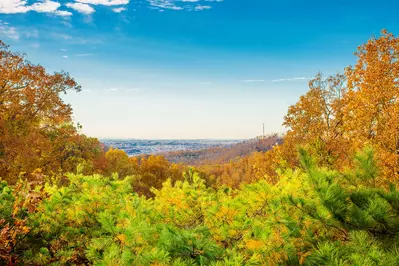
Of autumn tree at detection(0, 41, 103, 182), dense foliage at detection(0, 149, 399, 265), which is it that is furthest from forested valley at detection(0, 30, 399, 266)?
autumn tree at detection(0, 41, 103, 182)

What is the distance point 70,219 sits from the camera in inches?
200

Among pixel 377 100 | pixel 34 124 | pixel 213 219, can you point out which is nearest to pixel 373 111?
pixel 377 100

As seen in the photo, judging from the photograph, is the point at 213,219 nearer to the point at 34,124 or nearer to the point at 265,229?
the point at 265,229

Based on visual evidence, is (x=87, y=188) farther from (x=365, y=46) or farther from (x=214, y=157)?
(x=214, y=157)

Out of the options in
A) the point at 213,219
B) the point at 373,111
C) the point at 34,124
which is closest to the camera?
the point at 213,219

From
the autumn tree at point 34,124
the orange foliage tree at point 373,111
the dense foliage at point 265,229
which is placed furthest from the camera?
the autumn tree at point 34,124

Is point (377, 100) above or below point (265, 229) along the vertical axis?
above

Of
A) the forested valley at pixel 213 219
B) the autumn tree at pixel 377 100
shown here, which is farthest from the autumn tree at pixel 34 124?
the autumn tree at pixel 377 100

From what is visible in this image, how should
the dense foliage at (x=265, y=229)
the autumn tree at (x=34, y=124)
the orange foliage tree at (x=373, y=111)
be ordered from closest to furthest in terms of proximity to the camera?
1. the dense foliage at (x=265, y=229)
2. the orange foliage tree at (x=373, y=111)
3. the autumn tree at (x=34, y=124)

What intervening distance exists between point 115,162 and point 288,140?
25.4 metres

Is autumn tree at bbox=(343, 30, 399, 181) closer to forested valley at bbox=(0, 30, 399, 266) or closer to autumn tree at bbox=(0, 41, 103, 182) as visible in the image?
forested valley at bbox=(0, 30, 399, 266)

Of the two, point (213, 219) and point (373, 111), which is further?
point (373, 111)

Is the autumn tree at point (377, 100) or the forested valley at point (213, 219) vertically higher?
the autumn tree at point (377, 100)

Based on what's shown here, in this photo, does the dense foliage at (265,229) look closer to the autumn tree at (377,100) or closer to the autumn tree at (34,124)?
the autumn tree at (377,100)
